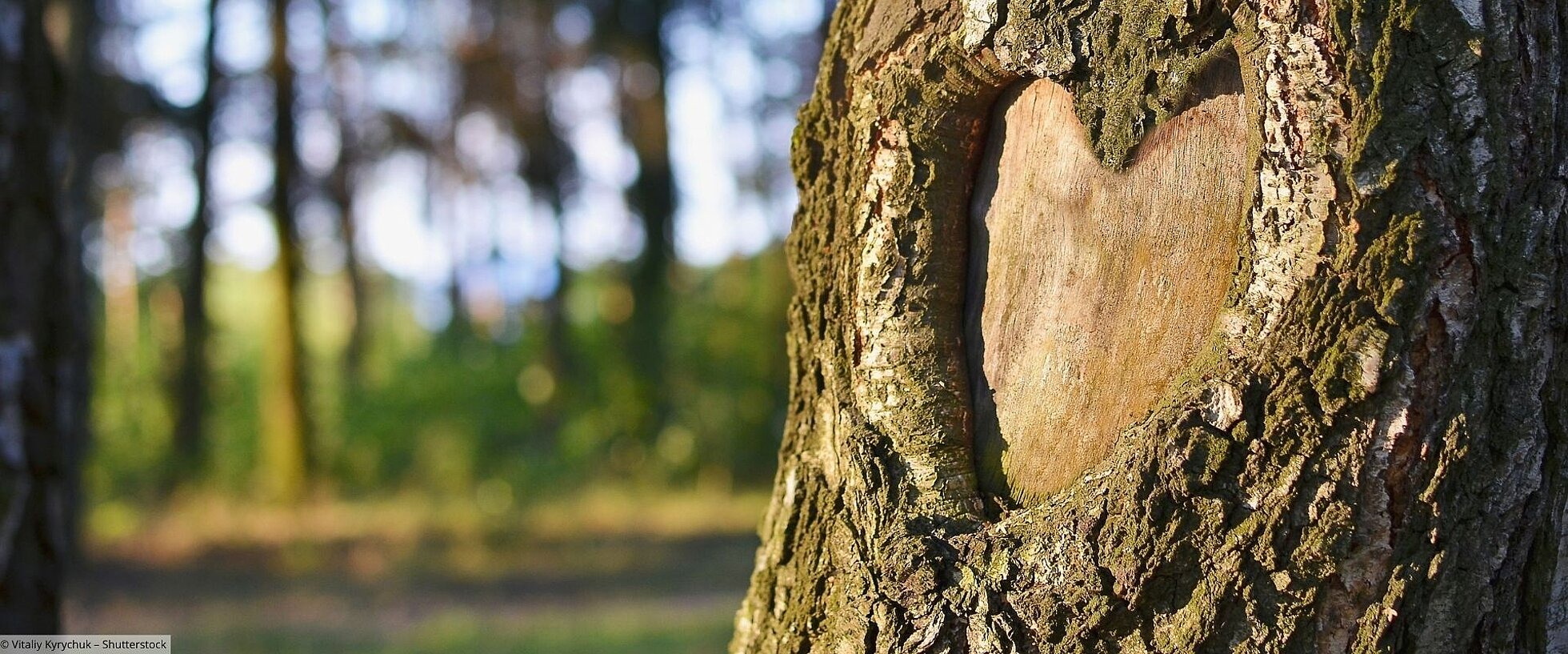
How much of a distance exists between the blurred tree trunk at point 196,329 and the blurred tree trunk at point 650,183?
183 inches

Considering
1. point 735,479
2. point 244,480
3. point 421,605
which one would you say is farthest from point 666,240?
point 421,605

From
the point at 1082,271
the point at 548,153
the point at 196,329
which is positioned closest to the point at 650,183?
the point at 548,153

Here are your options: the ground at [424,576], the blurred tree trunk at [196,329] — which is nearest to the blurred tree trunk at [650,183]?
the ground at [424,576]

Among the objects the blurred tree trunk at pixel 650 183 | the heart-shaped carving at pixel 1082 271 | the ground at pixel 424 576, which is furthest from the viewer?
the blurred tree trunk at pixel 650 183

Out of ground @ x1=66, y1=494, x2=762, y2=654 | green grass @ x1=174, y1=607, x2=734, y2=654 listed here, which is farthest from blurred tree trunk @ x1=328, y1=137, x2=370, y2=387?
green grass @ x1=174, y1=607, x2=734, y2=654

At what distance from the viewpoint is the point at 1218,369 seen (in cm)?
151

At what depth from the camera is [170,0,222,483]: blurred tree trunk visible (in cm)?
1299

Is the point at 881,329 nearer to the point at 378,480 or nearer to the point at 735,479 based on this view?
the point at 735,479

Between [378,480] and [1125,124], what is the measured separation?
13.5m

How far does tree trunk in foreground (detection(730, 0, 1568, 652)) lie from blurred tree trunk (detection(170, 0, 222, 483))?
13.1m

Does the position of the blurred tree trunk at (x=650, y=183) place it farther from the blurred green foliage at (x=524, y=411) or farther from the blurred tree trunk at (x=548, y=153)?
the blurred tree trunk at (x=548, y=153)

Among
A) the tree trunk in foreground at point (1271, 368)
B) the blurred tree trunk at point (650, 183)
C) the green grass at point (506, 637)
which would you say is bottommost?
the green grass at point (506, 637)

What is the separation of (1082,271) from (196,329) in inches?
540

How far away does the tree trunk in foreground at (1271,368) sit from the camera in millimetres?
1443
